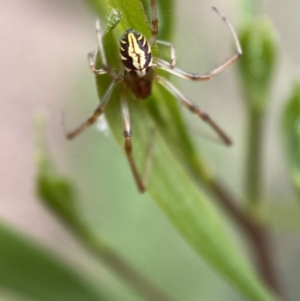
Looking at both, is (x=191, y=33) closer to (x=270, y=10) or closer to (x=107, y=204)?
(x=270, y=10)

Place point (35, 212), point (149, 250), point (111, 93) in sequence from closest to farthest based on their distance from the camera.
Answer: point (111, 93) → point (149, 250) → point (35, 212)

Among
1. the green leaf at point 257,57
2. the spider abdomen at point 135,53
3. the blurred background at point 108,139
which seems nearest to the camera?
the spider abdomen at point 135,53

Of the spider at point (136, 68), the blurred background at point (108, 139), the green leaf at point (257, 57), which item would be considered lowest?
the blurred background at point (108, 139)

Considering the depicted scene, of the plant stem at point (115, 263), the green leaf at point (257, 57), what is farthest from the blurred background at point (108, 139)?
the green leaf at point (257, 57)

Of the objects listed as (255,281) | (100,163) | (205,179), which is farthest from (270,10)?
(255,281)

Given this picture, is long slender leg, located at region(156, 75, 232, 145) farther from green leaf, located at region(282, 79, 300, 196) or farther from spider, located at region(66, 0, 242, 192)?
green leaf, located at region(282, 79, 300, 196)

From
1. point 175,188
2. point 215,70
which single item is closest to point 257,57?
point 215,70

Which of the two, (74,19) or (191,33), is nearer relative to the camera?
(191,33)

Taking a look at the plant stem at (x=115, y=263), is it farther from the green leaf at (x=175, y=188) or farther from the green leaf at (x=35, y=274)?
the green leaf at (x=175, y=188)
